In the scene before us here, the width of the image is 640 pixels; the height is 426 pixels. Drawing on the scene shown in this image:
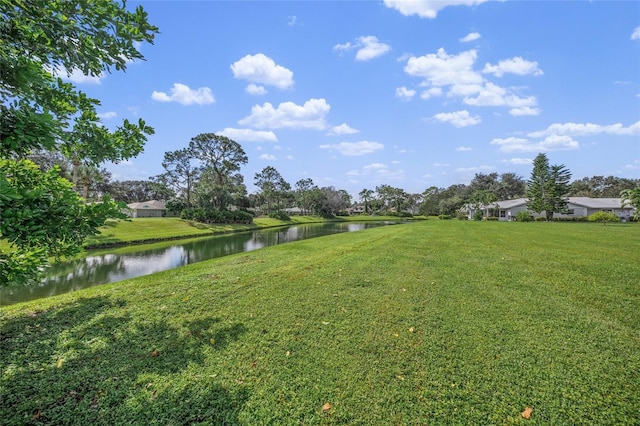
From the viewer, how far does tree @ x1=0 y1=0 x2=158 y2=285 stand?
205 centimetres

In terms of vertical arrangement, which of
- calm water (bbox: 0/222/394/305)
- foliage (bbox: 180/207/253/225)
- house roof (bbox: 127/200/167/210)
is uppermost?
house roof (bbox: 127/200/167/210)

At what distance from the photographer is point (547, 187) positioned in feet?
120

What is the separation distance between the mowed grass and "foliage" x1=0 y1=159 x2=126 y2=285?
53.0 inches

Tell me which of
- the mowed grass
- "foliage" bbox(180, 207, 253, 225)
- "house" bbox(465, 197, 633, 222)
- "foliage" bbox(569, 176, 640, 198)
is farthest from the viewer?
"foliage" bbox(569, 176, 640, 198)

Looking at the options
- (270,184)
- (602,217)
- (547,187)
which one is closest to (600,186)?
(547,187)

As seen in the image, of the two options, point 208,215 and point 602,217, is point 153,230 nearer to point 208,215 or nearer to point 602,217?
point 208,215

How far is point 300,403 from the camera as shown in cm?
255

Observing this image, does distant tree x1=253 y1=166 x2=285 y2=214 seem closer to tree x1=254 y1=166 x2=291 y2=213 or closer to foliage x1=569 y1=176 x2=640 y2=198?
tree x1=254 y1=166 x2=291 y2=213

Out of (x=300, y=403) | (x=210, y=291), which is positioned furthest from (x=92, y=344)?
(x=300, y=403)

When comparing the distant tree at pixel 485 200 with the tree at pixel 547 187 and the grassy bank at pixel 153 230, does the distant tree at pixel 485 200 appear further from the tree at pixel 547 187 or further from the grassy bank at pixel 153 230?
the grassy bank at pixel 153 230

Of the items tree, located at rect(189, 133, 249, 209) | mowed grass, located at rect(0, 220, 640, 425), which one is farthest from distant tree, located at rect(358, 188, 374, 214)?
mowed grass, located at rect(0, 220, 640, 425)

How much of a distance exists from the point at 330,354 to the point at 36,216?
2.96m

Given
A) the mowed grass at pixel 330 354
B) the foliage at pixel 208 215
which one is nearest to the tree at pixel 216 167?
the foliage at pixel 208 215

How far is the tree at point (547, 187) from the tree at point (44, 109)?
46.0 metres
